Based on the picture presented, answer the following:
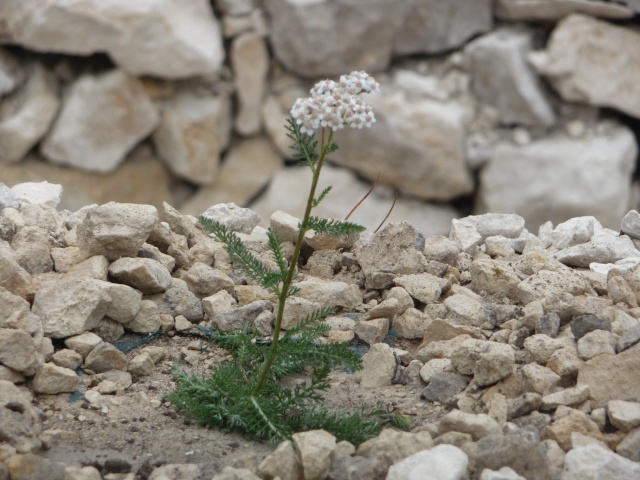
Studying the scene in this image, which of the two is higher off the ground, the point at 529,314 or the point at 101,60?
the point at 529,314

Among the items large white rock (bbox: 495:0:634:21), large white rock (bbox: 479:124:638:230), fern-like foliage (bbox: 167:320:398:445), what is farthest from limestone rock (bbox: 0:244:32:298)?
large white rock (bbox: 495:0:634:21)

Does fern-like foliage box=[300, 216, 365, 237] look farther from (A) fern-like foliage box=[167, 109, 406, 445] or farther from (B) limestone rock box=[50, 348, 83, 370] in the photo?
(B) limestone rock box=[50, 348, 83, 370]

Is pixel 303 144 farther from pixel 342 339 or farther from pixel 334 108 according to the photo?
pixel 342 339

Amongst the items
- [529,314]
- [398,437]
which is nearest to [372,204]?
[529,314]

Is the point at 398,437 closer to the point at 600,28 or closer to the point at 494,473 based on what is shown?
the point at 494,473

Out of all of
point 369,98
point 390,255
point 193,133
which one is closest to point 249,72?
point 193,133

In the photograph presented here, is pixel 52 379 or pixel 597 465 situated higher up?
pixel 597 465
